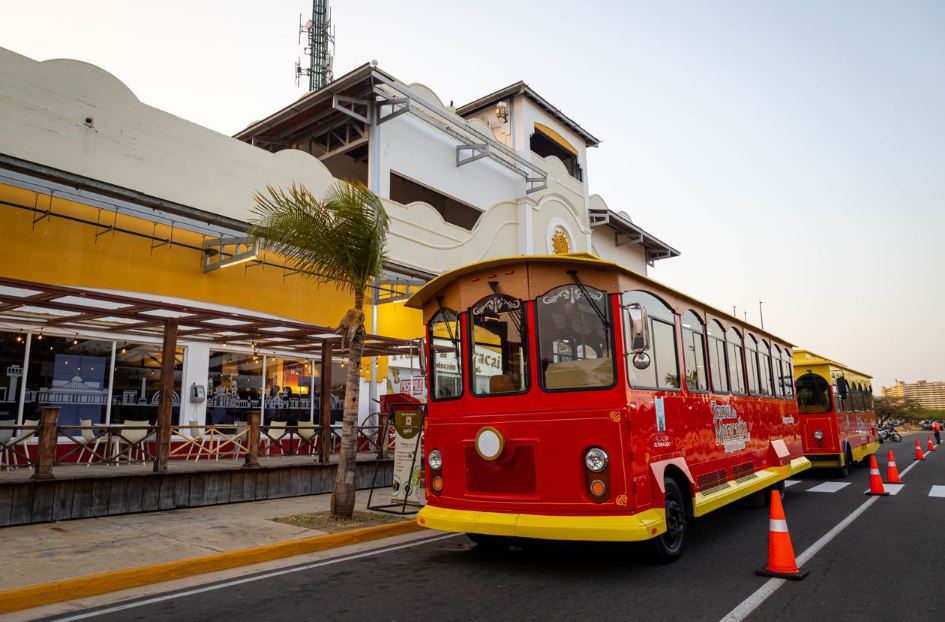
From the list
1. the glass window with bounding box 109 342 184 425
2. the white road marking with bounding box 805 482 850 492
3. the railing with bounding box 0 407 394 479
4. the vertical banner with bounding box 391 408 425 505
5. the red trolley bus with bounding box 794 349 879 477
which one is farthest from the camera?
the red trolley bus with bounding box 794 349 879 477

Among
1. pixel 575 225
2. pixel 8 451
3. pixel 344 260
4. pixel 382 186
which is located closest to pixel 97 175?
pixel 8 451

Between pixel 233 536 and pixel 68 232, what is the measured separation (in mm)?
7817

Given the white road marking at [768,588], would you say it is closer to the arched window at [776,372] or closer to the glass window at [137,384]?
the arched window at [776,372]

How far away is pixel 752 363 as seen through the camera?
33.8 ft

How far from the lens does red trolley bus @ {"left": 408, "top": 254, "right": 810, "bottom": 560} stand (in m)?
5.87

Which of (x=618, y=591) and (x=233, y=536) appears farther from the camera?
(x=233, y=536)

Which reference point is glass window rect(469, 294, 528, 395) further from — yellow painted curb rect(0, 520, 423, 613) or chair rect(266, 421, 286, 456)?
chair rect(266, 421, 286, 456)

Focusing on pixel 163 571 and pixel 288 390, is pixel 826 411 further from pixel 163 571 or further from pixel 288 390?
pixel 163 571

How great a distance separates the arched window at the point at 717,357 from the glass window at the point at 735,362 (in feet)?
0.89

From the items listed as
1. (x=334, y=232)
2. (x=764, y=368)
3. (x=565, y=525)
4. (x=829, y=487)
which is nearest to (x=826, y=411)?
(x=829, y=487)

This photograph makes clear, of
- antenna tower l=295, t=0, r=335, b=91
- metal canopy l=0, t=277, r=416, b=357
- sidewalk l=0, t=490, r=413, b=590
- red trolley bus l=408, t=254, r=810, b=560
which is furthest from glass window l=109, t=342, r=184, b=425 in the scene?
antenna tower l=295, t=0, r=335, b=91

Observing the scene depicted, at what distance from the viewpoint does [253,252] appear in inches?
517

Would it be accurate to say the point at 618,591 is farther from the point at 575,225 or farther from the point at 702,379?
the point at 575,225

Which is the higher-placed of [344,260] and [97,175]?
[97,175]
